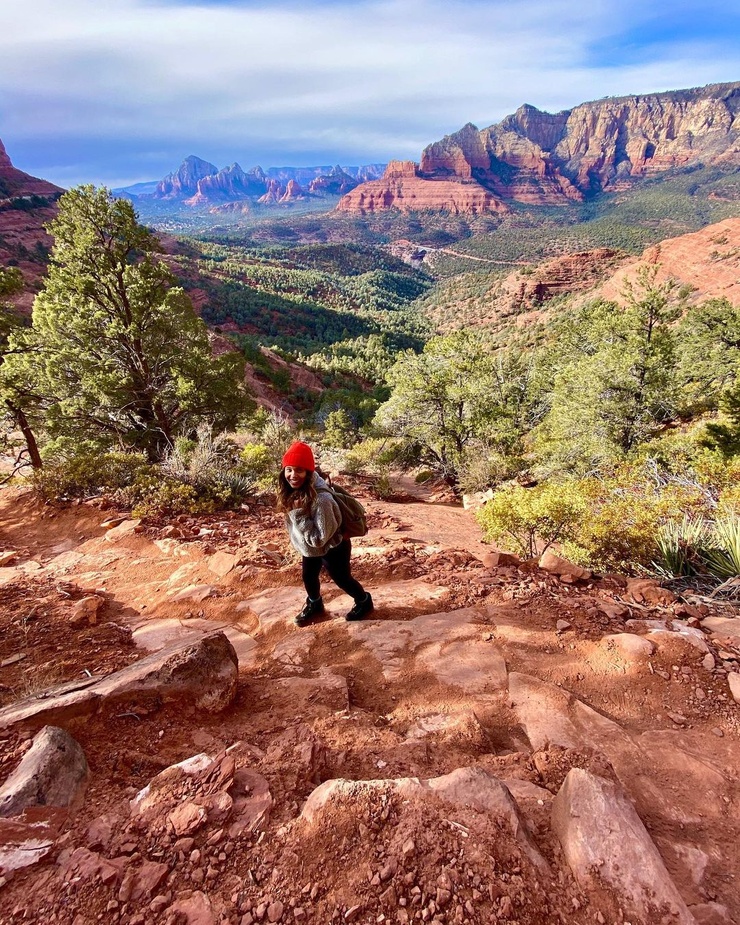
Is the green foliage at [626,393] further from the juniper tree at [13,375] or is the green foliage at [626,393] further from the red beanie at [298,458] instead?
the juniper tree at [13,375]

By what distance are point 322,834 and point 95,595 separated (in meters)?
3.74

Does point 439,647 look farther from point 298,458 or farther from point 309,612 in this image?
point 298,458

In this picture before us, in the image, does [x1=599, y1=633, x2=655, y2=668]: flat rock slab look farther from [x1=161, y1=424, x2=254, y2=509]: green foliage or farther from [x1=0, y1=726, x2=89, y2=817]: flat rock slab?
[x1=161, y1=424, x2=254, y2=509]: green foliage

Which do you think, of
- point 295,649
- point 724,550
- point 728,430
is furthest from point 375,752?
point 728,430

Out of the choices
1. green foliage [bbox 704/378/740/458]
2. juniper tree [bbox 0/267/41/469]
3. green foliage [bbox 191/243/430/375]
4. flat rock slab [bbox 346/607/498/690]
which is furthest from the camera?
green foliage [bbox 191/243/430/375]

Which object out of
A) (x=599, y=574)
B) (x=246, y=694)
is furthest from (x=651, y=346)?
(x=246, y=694)

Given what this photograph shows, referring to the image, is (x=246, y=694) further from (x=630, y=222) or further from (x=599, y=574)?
(x=630, y=222)

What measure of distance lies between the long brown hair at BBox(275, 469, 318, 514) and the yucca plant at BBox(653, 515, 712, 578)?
3813 millimetres

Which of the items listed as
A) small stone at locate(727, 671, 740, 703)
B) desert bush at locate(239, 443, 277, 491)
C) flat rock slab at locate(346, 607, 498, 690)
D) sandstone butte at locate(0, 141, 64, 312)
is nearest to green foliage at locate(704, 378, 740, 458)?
small stone at locate(727, 671, 740, 703)

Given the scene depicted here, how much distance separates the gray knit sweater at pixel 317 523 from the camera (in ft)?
11.4

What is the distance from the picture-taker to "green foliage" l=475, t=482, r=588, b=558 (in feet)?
18.5

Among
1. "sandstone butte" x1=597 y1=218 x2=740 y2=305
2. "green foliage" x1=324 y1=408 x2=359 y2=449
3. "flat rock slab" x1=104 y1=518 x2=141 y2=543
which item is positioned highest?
"sandstone butte" x1=597 y1=218 x2=740 y2=305

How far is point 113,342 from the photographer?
9.52m

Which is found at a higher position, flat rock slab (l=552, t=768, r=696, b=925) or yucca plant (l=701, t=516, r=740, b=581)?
flat rock slab (l=552, t=768, r=696, b=925)
